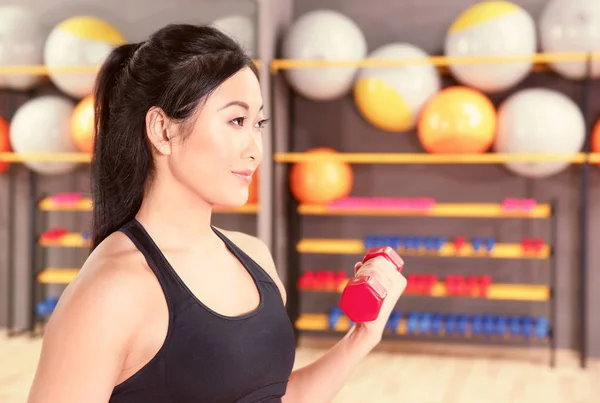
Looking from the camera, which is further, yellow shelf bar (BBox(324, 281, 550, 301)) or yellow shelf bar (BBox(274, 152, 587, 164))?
yellow shelf bar (BBox(324, 281, 550, 301))

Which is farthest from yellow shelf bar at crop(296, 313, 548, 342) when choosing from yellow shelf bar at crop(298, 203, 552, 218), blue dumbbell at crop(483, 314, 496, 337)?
yellow shelf bar at crop(298, 203, 552, 218)

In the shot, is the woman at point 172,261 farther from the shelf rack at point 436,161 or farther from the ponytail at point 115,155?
the shelf rack at point 436,161

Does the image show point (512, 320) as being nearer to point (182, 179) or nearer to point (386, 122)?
point (386, 122)

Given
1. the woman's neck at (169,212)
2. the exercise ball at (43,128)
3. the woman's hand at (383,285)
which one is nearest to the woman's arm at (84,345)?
the woman's neck at (169,212)

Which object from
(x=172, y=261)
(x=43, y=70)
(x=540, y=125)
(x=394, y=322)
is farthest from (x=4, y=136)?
(x=172, y=261)

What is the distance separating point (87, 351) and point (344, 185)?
367 centimetres

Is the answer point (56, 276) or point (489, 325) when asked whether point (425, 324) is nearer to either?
point (489, 325)

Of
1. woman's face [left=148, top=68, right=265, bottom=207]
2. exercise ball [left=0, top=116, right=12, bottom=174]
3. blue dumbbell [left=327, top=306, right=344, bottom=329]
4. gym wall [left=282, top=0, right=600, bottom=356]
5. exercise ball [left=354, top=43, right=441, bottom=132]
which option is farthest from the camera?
exercise ball [left=0, top=116, right=12, bottom=174]

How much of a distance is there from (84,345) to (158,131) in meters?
0.32

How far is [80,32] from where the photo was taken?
4.54 m

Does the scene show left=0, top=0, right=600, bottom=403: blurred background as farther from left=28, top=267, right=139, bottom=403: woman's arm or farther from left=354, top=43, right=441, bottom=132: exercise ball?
left=28, top=267, right=139, bottom=403: woman's arm

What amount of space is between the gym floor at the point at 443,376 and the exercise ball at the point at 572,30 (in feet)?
5.83

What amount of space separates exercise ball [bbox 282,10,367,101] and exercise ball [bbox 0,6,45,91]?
65.2 inches

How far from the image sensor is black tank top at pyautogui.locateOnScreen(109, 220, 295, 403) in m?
0.91
